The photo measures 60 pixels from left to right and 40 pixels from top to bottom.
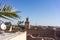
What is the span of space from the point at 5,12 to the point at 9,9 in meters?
0.10

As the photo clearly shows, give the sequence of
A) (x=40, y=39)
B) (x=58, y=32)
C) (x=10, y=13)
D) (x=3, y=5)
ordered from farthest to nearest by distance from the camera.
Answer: (x=58, y=32), (x=40, y=39), (x=3, y=5), (x=10, y=13)

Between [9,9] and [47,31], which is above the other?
[9,9]

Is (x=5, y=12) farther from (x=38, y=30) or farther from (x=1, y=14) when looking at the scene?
(x=38, y=30)

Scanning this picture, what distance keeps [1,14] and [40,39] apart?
1395cm

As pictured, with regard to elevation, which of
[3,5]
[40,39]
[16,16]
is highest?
[3,5]

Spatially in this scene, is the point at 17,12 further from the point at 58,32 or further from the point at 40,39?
the point at 58,32

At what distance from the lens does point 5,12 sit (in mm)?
1959

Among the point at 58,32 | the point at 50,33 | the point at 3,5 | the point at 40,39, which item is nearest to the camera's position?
the point at 3,5

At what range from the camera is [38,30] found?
22.3 m

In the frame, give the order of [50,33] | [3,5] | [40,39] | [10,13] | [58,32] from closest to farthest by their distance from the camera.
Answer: [10,13], [3,5], [40,39], [50,33], [58,32]

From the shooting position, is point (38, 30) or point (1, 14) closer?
point (1, 14)

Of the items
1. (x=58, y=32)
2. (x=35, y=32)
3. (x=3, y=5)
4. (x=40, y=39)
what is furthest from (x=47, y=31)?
(x=3, y=5)

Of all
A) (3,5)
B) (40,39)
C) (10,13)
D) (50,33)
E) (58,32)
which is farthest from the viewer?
(58,32)

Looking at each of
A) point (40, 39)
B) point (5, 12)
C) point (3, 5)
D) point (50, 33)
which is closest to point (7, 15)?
point (5, 12)
